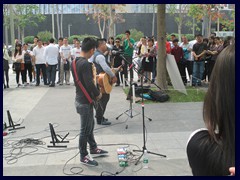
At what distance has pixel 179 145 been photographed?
5.85m

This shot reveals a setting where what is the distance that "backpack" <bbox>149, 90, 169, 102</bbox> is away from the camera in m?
9.66

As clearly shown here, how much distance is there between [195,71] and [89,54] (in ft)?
26.7

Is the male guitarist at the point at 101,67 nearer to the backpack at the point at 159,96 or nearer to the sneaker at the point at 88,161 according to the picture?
the sneaker at the point at 88,161

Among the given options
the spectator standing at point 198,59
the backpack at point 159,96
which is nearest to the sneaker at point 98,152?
the backpack at point 159,96

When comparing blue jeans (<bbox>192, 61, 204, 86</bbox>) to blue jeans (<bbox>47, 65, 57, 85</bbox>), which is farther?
blue jeans (<bbox>47, 65, 57, 85</bbox>)

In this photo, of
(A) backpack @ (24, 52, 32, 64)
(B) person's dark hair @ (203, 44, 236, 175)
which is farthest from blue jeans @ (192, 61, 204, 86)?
(B) person's dark hair @ (203, 44, 236, 175)

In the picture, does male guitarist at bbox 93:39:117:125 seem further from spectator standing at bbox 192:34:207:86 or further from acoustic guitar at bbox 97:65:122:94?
spectator standing at bbox 192:34:207:86

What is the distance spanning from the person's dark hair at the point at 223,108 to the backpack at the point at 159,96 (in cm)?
834

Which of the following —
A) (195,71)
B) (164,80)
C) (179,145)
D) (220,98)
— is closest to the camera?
(220,98)

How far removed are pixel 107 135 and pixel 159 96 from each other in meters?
3.48

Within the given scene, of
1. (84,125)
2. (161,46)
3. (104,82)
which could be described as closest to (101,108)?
(104,82)

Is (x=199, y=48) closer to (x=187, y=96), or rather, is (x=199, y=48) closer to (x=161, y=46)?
(x=161, y=46)
